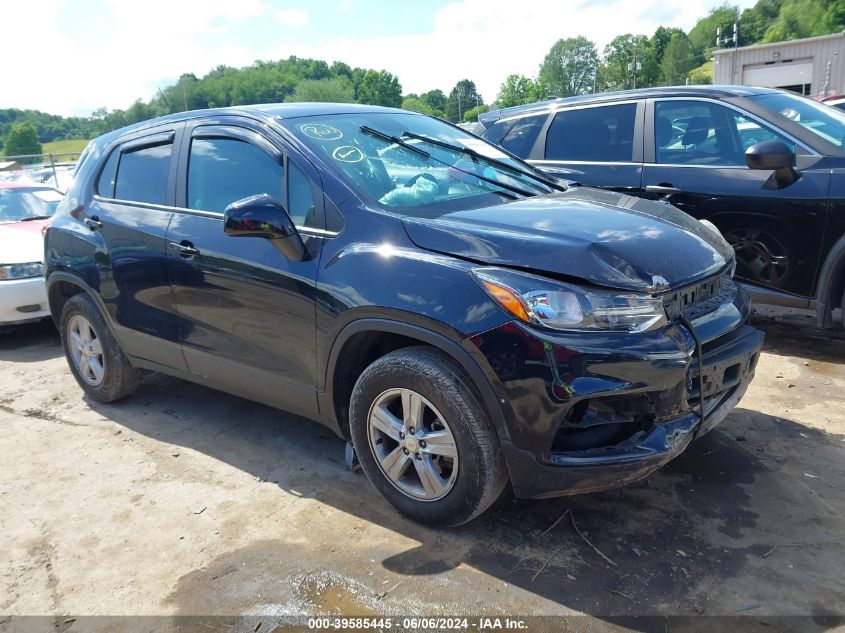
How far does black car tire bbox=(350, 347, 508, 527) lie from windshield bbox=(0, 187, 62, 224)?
6.64 meters

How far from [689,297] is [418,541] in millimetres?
1524

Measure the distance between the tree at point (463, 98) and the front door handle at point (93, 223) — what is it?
11759cm

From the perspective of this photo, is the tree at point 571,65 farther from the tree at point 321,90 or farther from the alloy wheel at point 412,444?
the alloy wheel at point 412,444

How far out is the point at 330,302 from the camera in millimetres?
3070

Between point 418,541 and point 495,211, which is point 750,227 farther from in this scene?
point 418,541

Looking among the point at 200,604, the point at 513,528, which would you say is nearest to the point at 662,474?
the point at 513,528

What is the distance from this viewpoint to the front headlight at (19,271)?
6.55 m

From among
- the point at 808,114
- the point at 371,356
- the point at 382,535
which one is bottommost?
the point at 382,535

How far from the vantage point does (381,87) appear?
13162 cm

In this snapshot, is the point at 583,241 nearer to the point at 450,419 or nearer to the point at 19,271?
the point at 450,419

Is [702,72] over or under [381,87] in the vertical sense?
under

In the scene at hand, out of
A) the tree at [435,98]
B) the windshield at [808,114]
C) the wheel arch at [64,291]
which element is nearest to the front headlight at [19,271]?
the wheel arch at [64,291]

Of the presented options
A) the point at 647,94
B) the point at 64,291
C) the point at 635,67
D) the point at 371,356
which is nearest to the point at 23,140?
the point at 635,67

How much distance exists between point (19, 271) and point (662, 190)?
5783 millimetres
